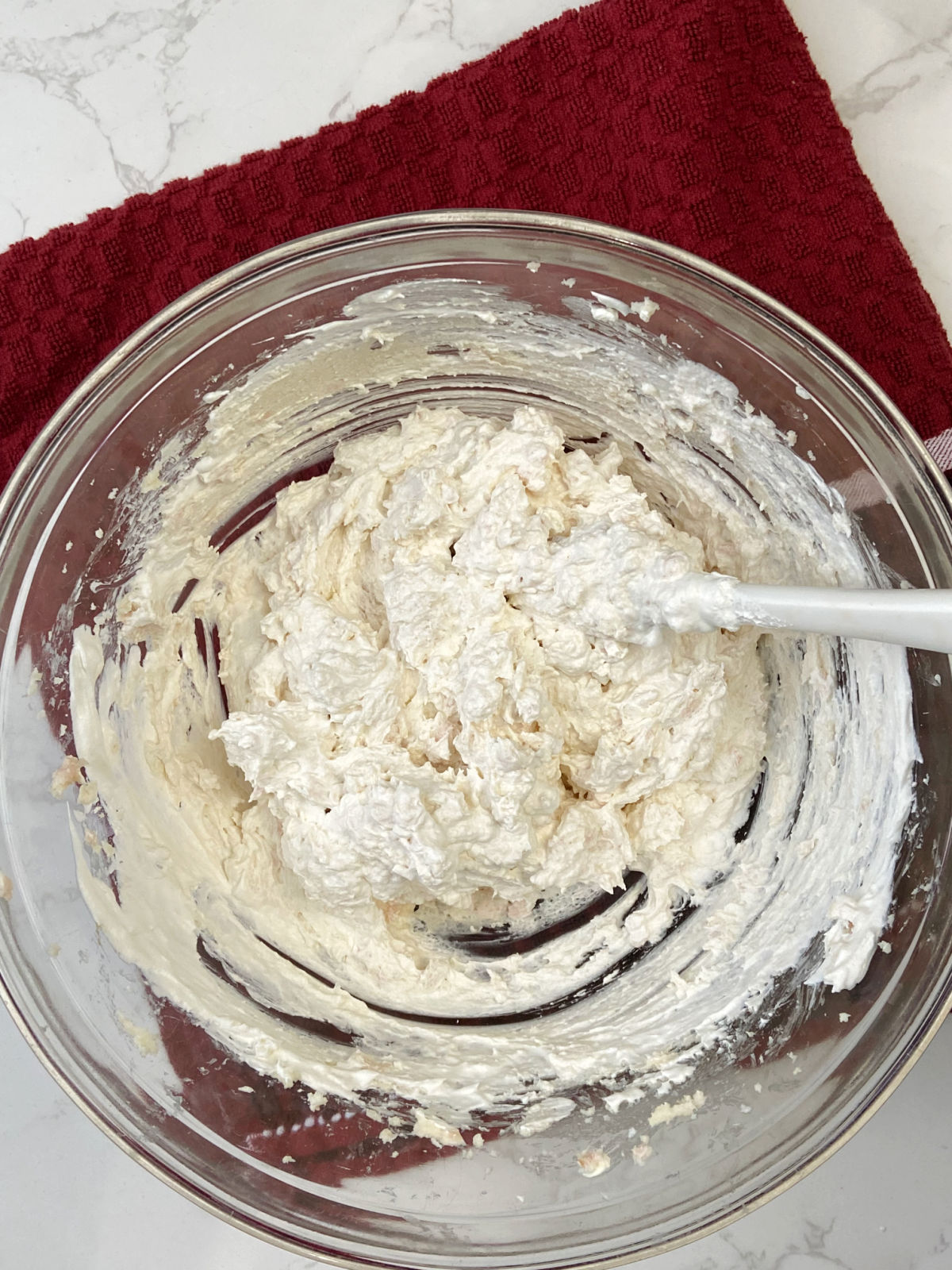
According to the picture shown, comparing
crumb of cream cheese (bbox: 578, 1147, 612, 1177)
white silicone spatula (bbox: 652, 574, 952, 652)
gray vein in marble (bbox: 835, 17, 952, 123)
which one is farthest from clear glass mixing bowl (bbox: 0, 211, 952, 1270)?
gray vein in marble (bbox: 835, 17, 952, 123)

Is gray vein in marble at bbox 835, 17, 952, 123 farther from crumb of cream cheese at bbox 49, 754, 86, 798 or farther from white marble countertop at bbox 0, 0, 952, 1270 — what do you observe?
crumb of cream cheese at bbox 49, 754, 86, 798

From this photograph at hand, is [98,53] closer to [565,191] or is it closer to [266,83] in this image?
[266,83]

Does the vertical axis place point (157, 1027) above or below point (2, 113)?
below

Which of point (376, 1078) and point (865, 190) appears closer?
point (376, 1078)

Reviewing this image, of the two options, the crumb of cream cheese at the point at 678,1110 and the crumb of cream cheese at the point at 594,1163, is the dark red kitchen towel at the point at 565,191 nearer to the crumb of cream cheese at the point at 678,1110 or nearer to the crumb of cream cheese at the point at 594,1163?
the crumb of cream cheese at the point at 678,1110

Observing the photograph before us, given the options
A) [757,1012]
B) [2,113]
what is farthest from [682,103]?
[757,1012]

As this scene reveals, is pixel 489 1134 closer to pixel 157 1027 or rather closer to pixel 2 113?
pixel 157 1027

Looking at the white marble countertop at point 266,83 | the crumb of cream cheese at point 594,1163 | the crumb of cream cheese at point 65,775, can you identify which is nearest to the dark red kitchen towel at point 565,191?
the white marble countertop at point 266,83
